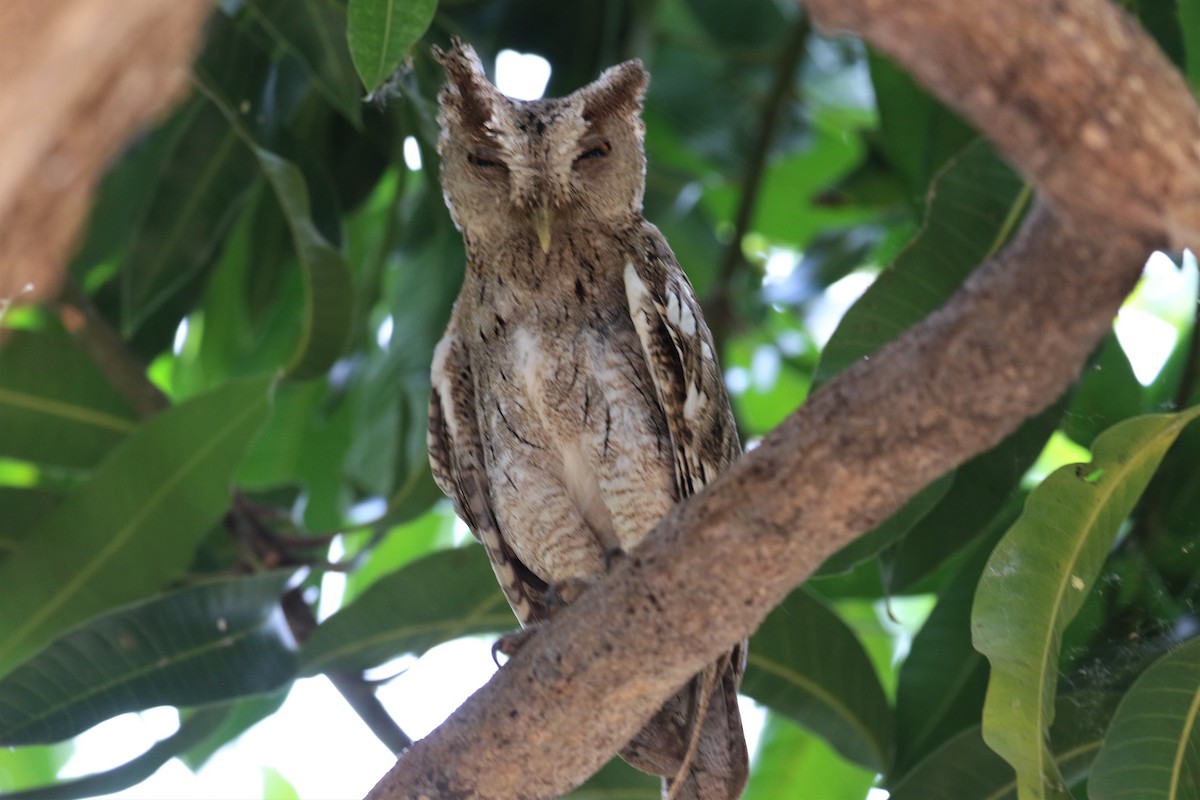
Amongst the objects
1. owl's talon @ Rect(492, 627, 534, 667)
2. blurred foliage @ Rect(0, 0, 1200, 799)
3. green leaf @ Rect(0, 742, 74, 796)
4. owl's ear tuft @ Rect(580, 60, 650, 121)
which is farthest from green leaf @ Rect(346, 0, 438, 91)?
green leaf @ Rect(0, 742, 74, 796)

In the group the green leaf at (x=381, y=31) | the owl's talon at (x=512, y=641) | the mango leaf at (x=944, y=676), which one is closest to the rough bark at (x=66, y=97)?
the green leaf at (x=381, y=31)

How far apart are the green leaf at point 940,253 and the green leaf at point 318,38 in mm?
1099

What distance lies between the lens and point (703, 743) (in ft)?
6.50

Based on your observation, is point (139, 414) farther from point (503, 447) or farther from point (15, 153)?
point (15, 153)

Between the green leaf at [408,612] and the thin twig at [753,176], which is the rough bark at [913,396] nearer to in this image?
the green leaf at [408,612]

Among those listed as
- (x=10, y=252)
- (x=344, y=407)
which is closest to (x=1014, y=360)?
(x=10, y=252)

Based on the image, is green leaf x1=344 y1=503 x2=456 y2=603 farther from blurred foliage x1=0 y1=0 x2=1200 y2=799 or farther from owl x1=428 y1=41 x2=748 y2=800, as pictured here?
owl x1=428 y1=41 x2=748 y2=800

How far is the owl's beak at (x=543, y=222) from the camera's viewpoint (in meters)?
2.15

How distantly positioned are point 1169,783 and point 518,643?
0.94 meters

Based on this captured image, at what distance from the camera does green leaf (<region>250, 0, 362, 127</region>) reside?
2439mm

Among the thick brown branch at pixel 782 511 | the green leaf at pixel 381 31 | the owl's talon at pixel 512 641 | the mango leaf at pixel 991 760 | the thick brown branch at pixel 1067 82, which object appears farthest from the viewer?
the mango leaf at pixel 991 760

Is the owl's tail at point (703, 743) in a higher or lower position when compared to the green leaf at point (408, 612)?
lower

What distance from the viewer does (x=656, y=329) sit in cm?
207

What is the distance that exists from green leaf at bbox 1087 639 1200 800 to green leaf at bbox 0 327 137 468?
2102 millimetres
